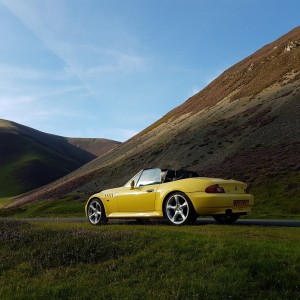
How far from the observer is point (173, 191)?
11477mm

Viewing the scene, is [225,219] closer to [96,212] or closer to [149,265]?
[96,212]

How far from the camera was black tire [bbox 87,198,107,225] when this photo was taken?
13.4 metres

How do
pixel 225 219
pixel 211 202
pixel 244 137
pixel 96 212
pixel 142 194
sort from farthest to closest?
1. pixel 244 137
2. pixel 96 212
3. pixel 225 219
4. pixel 142 194
5. pixel 211 202

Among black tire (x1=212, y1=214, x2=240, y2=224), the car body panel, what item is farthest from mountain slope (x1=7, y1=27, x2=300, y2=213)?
the car body panel

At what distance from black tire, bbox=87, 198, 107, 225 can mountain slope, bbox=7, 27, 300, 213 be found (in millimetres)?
17020

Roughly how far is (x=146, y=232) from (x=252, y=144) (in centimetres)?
3761

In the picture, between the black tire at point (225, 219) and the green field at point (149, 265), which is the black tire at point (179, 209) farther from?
the black tire at point (225, 219)

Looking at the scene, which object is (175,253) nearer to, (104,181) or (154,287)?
(154,287)

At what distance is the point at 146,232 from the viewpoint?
9.28 metres

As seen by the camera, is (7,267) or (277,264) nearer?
(277,264)

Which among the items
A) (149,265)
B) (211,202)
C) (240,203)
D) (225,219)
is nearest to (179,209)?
(211,202)

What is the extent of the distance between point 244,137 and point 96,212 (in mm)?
36844

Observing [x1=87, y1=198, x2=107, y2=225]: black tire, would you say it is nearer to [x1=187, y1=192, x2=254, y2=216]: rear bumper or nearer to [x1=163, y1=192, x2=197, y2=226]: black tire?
[x1=163, y1=192, x2=197, y2=226]: black tire

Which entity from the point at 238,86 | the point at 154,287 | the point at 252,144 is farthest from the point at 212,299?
the point at 238,86
